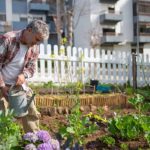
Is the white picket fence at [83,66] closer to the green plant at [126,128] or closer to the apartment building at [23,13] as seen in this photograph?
the green plant at [126,128]

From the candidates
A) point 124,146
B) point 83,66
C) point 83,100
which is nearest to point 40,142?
point 124,146

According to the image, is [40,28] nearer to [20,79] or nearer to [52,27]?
[20,79]

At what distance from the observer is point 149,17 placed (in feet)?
148

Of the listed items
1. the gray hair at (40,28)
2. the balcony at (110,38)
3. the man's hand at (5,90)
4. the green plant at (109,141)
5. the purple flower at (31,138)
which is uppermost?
the balcony at (110,38)

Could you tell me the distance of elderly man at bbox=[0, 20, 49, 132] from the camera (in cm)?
331

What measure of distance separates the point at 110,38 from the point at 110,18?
212cm

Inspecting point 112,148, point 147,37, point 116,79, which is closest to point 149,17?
point 147,37

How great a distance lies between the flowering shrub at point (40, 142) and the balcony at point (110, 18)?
3996 cm

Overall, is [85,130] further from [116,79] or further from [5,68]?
[116,79]

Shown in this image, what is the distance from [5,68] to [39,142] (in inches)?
49.6

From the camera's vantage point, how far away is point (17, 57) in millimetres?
3420

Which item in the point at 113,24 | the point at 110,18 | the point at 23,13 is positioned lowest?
the point at 113,24

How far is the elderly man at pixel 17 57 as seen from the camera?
10.9 ft

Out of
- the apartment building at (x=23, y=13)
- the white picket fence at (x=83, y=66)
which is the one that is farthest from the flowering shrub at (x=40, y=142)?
the apartment building at (x=23, y=13)
